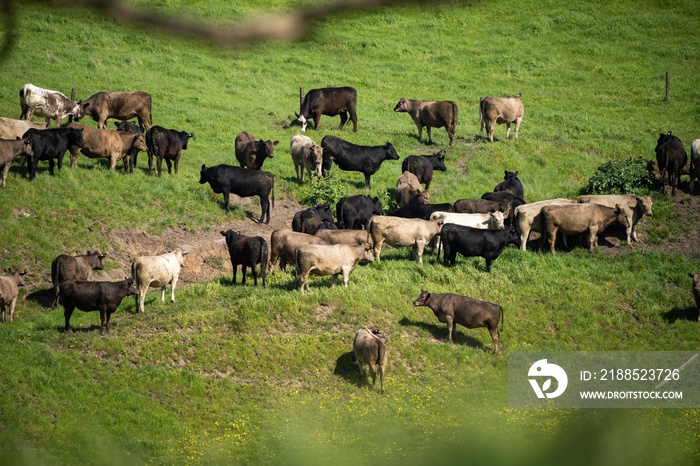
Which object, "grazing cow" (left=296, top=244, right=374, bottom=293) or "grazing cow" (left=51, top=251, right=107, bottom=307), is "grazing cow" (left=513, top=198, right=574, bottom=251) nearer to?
"grazing cow" (left=296, top=244, right=374, bottom=293)

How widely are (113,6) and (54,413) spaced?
43.8 feet

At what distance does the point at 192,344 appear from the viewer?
17422 mm

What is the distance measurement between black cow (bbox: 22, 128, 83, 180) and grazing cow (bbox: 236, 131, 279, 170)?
5.72 metres

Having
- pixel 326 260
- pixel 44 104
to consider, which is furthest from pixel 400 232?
pixel 44 104

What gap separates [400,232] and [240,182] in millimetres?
5981

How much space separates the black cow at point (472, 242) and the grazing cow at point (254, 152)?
836 centimetres

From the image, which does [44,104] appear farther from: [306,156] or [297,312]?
[297,312]

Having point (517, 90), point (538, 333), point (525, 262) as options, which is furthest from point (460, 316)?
point (517, 90)

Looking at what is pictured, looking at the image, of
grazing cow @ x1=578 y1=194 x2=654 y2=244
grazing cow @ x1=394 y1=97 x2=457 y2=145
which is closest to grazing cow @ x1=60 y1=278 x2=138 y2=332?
grazing cow @ x1=578 y1=194 x2=654 y2=244

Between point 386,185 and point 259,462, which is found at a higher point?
point 386,185

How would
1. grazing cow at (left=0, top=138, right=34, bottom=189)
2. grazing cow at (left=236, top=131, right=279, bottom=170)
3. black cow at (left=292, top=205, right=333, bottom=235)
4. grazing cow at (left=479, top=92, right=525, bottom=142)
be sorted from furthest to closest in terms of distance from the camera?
1. grazing cow at (left=479, top=92, right=525, bottom=142)
2. grazing cow at (left=236, top=131, right=279, bottom=170)
3. black cow at (left=292, top=205, right=333, bottom=235)
4. grazing cow at (left=0, top=138, right=34, bottom=189)

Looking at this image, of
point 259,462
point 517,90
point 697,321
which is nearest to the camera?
point 259,462

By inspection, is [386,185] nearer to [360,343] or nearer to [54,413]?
[360,343]

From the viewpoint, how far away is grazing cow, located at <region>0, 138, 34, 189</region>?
23.3m
